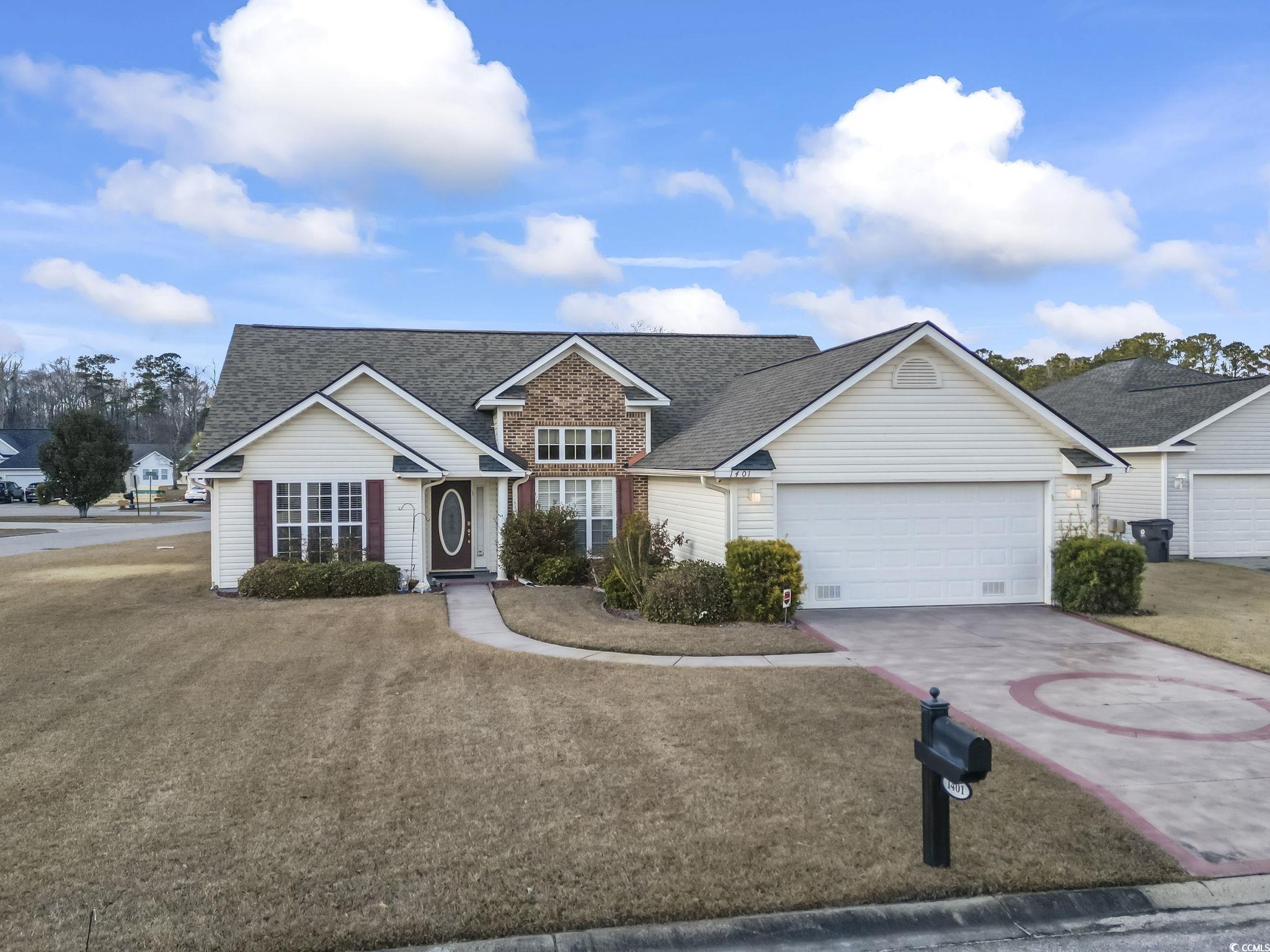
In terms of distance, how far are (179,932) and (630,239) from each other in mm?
25425

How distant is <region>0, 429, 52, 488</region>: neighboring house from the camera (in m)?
71.8

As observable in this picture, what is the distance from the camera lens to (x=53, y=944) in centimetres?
454

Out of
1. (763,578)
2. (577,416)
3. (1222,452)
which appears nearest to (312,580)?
(577,416)

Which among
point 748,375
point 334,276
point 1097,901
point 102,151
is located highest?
point 102,151

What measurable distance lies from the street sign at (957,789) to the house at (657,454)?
9178 mm

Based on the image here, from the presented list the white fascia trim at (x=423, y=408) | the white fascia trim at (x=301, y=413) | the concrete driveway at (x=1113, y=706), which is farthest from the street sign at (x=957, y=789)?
the white fascia trim at (x=423, y=408)

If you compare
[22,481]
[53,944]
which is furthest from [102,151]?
[22,481]

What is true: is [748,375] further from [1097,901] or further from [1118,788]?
[1097,901]

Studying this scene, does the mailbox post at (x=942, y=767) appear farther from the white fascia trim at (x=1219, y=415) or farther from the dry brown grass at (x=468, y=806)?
the white fascia trim at (x=1219, y=415)

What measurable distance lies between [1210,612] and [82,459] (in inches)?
1911

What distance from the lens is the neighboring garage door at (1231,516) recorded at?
22359 mm

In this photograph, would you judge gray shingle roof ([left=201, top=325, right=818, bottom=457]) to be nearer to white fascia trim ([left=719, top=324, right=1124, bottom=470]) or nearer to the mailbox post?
white fascia trim ([left=719, top=324, right=1124, bottom=470])

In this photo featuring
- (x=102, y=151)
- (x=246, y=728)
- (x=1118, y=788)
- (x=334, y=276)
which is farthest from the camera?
(x=334, y=276)

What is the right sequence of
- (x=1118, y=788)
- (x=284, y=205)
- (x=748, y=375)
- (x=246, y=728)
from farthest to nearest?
(x=284, y=205) < (x=748, y=375) < (x=246, y=728) < (x=1118, y=788)
